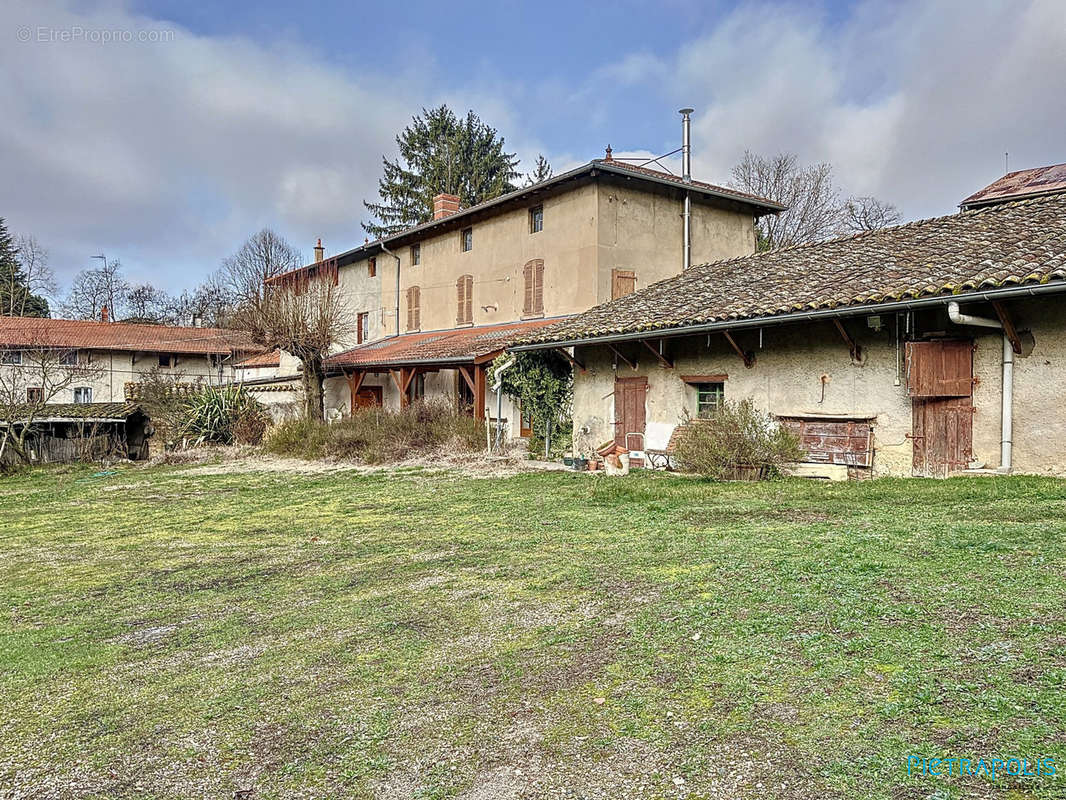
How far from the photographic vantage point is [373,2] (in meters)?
9.96

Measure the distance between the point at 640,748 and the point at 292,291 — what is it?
21263mm

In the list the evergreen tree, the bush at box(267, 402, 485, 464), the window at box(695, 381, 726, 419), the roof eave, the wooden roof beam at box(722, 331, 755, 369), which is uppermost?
the evergreen tree

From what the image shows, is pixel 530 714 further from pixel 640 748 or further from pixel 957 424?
pixel 957 424

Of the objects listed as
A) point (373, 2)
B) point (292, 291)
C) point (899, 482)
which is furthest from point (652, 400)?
point (292, 291)

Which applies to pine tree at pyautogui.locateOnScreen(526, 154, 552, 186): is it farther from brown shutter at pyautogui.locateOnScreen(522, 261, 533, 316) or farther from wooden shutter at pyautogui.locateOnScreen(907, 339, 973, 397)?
wooden shutter at pyautogui.locateOnScreen(907, 339, 973, 397)

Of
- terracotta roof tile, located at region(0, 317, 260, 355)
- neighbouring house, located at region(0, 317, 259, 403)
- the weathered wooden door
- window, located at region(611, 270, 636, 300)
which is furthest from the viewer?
neighbouring house, located at region(0, 317, 259, 403)

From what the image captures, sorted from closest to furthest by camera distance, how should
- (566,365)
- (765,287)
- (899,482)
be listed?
1. (899,482)
2. (765,287)
3. (566,365)

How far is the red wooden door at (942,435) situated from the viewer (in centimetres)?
893

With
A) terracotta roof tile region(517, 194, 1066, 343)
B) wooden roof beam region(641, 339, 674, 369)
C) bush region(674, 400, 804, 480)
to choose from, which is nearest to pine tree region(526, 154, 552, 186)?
terracotta roof tile region(517, 194, 1066, 343)

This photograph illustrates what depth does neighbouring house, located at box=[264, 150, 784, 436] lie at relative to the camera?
17.9 meters

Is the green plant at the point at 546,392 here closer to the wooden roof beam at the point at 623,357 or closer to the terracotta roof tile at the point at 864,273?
the terracotta roof tile at the point at 864,273

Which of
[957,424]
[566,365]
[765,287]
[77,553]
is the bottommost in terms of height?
[77,553]

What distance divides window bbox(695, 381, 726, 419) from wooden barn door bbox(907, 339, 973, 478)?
3.23m

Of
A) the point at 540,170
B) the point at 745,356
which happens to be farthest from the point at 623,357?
the point at 540,170
